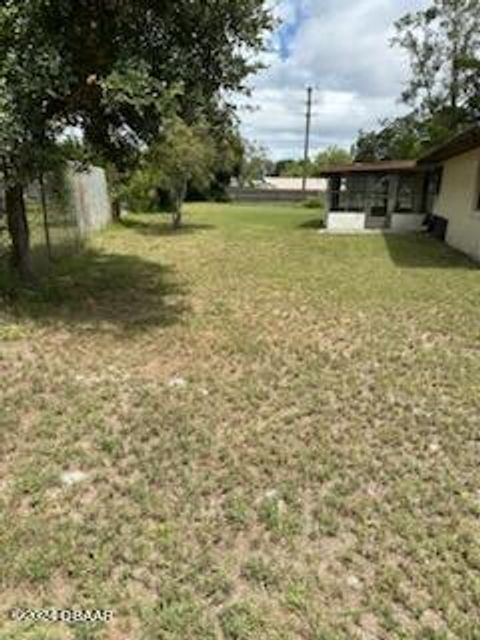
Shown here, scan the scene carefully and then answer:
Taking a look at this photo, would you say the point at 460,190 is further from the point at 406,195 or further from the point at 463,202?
the point at 406,195

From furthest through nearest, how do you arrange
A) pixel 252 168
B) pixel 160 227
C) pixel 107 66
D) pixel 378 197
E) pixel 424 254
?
pixel 252 168
pixel 378 197
pixel 160 227
pixel 424 254
pixel 107 66

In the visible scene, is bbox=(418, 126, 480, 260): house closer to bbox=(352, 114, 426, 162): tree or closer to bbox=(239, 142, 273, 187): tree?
bbox=(352, 114, 426, 162): tree

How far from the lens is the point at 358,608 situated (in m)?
2.64

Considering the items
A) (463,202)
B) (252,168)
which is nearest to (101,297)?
(463,202)

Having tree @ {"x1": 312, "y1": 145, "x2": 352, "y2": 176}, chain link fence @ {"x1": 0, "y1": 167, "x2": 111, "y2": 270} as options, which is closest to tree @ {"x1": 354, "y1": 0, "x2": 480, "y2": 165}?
chain link fence @ {"x1": 0, "y1": 167, "x2": 111, "y2": 270}

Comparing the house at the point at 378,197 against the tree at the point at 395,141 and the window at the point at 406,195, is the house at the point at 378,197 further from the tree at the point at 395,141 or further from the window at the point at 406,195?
the tree at the point at 395,141

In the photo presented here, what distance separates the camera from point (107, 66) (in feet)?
22.5

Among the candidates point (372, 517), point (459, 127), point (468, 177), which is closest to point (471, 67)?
point (459, 127)

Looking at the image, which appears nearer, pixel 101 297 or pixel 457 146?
pixel 101 297

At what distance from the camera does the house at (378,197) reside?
21.6 m

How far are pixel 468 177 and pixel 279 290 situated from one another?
7779 millimetres

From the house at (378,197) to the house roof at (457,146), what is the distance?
3536mm

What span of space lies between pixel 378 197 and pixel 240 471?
20.2 metres

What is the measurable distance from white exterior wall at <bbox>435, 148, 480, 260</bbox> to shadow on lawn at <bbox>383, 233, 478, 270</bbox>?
0.30 metres
